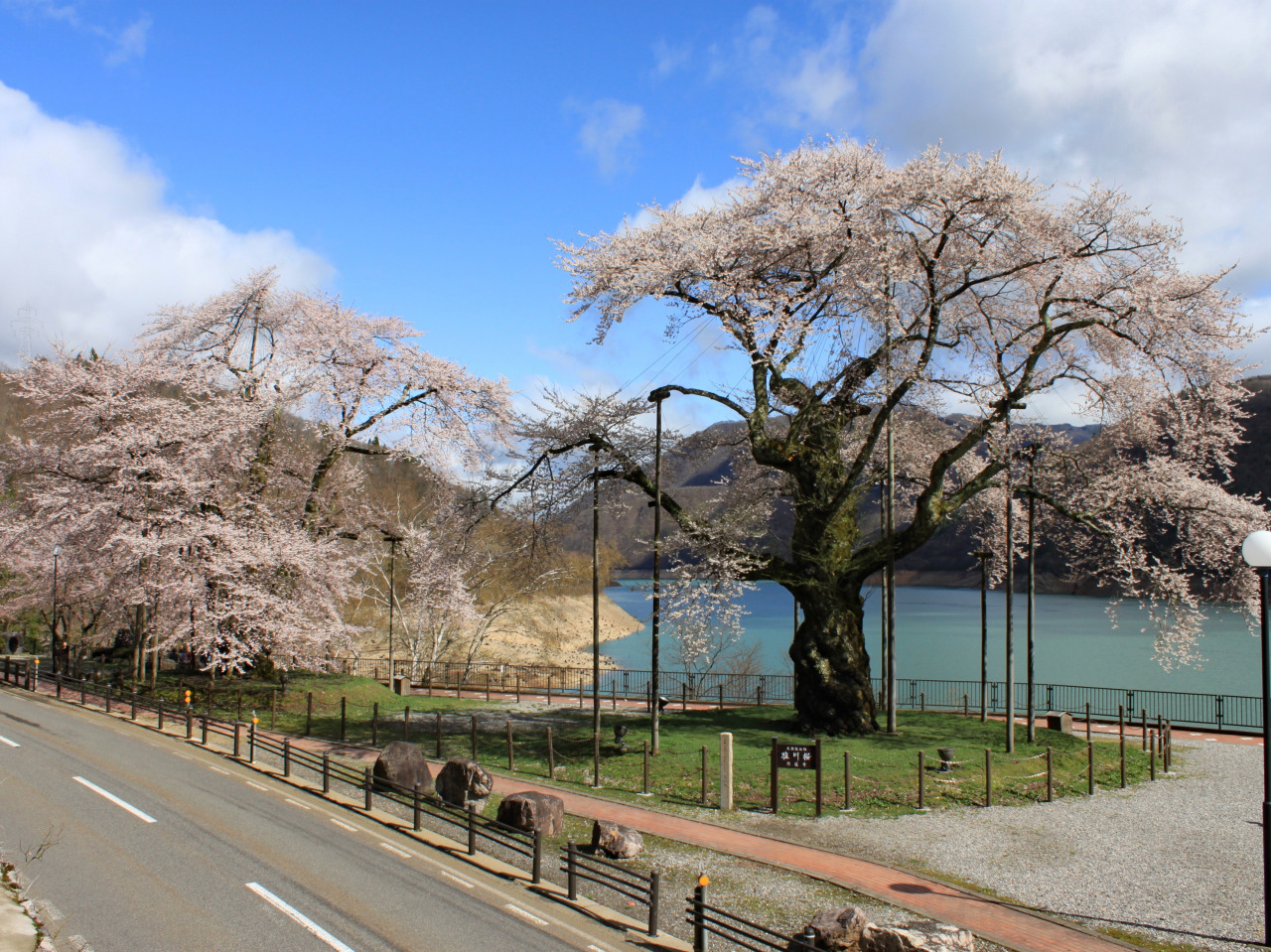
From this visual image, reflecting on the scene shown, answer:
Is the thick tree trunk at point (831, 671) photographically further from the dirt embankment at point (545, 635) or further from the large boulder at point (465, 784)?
the dirt embankment at point (545, 635)

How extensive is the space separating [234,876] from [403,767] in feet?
17.8

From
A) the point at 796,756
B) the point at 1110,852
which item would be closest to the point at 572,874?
the point at 796,756

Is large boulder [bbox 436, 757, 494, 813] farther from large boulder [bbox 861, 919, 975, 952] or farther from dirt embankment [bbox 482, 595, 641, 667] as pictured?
dirt embankment [bbox 482, 595, 641, 667]

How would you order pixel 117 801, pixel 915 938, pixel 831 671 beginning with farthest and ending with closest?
1. pixel 831 671
2. pixel 117 801
3. pixel 915 938

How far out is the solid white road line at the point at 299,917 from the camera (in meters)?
9.38

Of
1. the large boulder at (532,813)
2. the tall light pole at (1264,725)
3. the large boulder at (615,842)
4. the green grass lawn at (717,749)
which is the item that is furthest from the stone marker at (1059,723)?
the large boulder at (532,813)

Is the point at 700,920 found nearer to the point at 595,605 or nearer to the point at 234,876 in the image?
the point at 234,876

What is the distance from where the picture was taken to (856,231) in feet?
70.2

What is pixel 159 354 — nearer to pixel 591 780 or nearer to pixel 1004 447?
pixel 591 780

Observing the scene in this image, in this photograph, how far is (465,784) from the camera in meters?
15.9

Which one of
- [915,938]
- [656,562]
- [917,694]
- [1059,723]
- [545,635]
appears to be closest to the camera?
[915,938]

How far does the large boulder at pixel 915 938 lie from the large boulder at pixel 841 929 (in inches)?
6.5

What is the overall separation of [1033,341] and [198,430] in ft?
82.8

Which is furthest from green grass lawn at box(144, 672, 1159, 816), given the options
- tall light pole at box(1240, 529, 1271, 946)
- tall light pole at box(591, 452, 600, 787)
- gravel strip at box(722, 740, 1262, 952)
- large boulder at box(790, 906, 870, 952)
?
tall light pole at box(1240, 529, 1271, 946)
